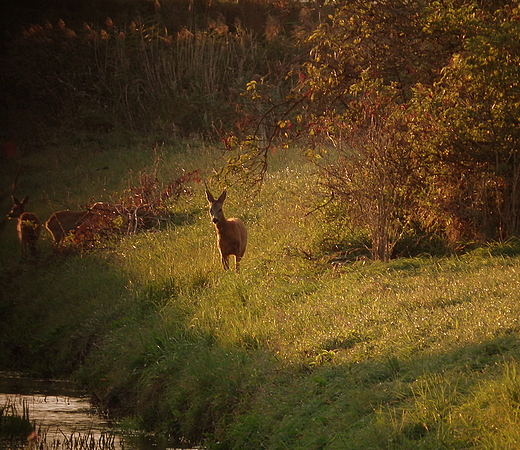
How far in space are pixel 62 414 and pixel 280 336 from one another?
2969mm

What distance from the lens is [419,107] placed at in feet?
43.9

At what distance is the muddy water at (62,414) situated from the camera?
964 cm

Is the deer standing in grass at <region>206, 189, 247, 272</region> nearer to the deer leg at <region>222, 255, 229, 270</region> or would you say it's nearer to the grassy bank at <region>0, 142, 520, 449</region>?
the deer leg at <region>222, 255, 229, 270</region>

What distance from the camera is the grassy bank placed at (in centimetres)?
745

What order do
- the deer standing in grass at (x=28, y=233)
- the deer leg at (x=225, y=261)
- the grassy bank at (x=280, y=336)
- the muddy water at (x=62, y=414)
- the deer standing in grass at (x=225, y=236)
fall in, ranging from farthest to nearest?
the deer standing in grass at (x=28, y=233)
the deer standing in grass at (x=225, y=236)
the deer leg at (x=225, y=261)
the muddy water at (x=62, y=414)
the grassy bank at (x=280, y=336)

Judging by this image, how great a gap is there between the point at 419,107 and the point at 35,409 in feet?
23.4

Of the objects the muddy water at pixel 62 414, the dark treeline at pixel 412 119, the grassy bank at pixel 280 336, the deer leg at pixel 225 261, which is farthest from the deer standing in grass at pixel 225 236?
the muddy water at pixel 62 414

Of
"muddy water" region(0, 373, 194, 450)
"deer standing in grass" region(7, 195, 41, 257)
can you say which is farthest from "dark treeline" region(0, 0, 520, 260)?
"deer standing in grass" region(7, 195, 41, 257)

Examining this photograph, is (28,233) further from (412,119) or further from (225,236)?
(412,119)

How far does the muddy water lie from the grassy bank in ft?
1.13

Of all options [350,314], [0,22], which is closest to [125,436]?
[350,314]

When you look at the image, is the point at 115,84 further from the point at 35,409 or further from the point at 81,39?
the point at 35,409

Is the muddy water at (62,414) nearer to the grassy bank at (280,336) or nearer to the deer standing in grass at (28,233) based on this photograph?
the grassy bank at (280,336)

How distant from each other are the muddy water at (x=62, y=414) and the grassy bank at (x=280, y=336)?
35cm
